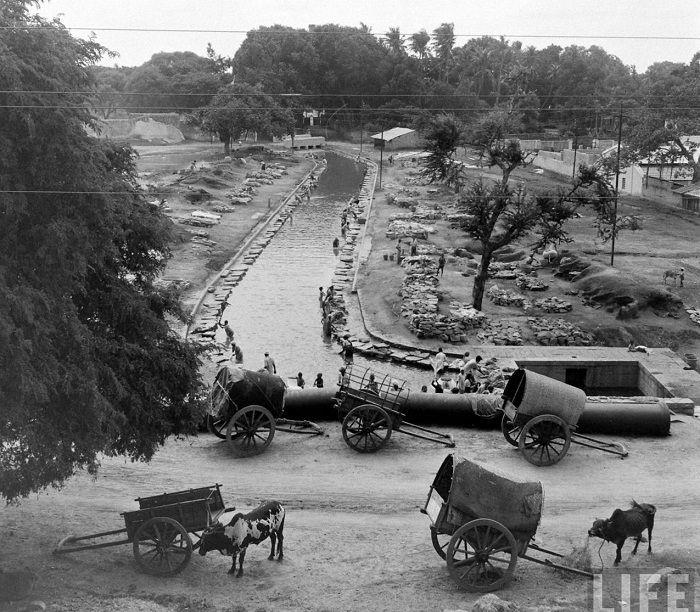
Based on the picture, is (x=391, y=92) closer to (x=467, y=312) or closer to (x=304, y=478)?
(x=467, y=312)

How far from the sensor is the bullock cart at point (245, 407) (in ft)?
56.5

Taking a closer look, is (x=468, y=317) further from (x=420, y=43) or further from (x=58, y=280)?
(x=420, y=43)

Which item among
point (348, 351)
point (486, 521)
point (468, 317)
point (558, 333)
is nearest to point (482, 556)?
point (486, 521)

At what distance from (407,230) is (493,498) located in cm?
3891

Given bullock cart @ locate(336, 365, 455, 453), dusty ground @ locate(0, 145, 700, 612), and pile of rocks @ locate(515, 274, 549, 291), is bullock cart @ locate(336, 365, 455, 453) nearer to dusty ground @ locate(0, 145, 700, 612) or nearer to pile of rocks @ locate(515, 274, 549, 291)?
dusty ground @ locate(0, 145, 700, 612)

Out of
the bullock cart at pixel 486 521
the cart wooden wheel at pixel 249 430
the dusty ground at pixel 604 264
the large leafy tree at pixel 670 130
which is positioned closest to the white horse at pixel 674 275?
the dusty ground at pixel 604 264

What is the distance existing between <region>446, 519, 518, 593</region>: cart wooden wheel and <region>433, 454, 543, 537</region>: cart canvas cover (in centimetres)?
22

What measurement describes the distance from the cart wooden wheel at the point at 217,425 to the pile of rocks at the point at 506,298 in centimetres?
2043

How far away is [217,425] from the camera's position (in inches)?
704

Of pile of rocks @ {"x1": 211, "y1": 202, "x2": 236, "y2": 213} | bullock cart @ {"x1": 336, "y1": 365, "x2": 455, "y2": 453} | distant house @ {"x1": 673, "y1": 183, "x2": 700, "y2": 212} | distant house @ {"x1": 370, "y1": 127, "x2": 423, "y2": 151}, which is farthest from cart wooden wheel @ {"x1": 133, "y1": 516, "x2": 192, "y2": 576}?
distant house @ {"x1": 370, "y1": 127, "x2": 423, "y2": 151}

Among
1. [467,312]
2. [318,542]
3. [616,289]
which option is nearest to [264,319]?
[467,312]

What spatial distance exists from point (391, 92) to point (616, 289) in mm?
78993

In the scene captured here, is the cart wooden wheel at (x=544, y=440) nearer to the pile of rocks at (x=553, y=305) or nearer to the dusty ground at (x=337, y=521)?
the dusty ground at (x=337, y=521)

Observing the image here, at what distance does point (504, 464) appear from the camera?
1742 centimetres
